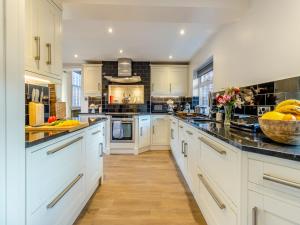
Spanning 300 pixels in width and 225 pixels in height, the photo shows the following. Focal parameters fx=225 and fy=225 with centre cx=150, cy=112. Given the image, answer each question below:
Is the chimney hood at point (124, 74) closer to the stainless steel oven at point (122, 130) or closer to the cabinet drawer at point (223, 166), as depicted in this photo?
the stainless steel oven at point (122, 130)

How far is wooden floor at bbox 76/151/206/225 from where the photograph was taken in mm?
2098

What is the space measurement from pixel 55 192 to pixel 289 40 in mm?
2085

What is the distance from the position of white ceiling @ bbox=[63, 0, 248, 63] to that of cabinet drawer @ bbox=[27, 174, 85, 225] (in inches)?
73.4

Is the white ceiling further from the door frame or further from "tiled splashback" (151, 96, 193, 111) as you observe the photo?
the door frame

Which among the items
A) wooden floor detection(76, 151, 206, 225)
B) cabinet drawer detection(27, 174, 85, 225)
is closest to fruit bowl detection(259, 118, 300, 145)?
wooden floor detection(76, 151, 206, 225)

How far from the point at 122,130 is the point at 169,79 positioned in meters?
1.95

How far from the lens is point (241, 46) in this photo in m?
2.70

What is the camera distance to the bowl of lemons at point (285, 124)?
1.10 meters

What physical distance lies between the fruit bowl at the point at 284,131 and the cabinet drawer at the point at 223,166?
0.72ft

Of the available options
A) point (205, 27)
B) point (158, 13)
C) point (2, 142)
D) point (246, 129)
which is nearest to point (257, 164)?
point (246, 129)

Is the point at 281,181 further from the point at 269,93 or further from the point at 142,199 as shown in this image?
the point at 142,199

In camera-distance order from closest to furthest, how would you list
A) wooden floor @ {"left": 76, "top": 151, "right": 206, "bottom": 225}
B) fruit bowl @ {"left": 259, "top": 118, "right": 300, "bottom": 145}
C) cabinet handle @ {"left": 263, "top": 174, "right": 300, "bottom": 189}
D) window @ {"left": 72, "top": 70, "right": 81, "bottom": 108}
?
cabinet handle @ {"left": 263, "top": 174, "right": 300, "bottom": 189} < fruit bowl @ {"left": 259, "top": 118, "right": 300, "bottom": 145} < wooden floor @ {"left": 76, "top": 151, "right": 206, "bottom": 225} < window @ {"left": 72, "top": 70, "right": 81, "bottom": 108}

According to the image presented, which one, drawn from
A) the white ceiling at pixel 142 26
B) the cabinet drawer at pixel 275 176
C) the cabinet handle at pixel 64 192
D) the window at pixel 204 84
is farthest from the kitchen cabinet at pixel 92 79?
the cabinet drawer at pixel 275 176

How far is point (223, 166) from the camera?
1.44 meters
